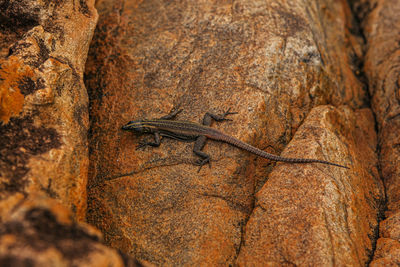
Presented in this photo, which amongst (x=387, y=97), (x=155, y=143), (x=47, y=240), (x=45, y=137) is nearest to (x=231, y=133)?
(x=155, y=143)

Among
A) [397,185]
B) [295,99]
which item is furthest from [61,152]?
[397,185]

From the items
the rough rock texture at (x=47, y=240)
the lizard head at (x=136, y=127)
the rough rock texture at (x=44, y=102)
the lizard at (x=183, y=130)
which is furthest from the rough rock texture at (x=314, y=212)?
the rough rock texture at (x=44, y=102)

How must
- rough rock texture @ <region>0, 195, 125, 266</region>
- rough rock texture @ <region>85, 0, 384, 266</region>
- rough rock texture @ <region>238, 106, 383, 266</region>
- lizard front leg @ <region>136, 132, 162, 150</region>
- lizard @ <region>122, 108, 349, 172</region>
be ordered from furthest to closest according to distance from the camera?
lizard front leg @ <region>136, 132, 162, 150</region> → lizard @ <region>122, 108, 349, 172</region> → rough rock texture @ <region>85, 0, 384, 266</region> → rough rock texture @ <region>238, 106, 383, 266</region> → rough rock texture @ <region>0, 195, 125, 266</region>

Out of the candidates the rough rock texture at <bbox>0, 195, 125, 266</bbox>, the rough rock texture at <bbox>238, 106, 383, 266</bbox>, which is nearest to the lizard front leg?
the rough rock texture at <bbox>238, 106, 383, 266</bbox>

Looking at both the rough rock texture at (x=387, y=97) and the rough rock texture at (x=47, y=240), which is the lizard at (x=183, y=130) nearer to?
the rough rock texture at (x=47, y=240)

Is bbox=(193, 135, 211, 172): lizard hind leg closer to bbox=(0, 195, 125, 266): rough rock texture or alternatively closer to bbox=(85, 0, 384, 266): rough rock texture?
bbox=(85, 0, 384, 266): rough rock texture

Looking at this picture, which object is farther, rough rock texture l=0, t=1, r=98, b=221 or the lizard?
the lizard

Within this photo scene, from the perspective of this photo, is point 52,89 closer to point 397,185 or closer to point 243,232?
point 243,232

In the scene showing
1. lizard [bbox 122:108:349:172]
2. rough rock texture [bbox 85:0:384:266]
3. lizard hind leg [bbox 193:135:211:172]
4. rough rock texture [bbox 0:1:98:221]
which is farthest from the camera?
lizard [bbox 122:108:349:172]
